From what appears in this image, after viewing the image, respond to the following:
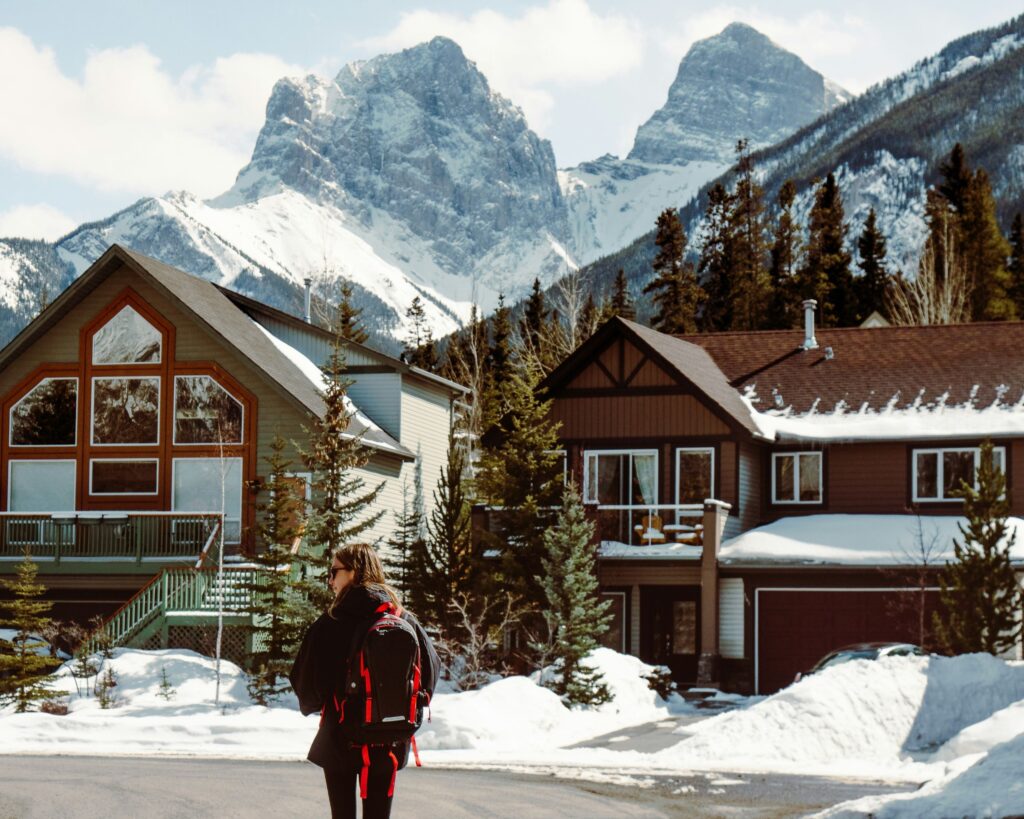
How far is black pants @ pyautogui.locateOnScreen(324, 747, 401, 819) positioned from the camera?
946 cm

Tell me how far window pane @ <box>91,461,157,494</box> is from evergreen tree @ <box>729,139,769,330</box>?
146 ft

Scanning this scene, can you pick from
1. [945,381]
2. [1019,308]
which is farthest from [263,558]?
[1019,308]

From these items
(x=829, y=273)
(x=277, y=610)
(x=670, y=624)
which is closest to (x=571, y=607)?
(x=277, y=610)

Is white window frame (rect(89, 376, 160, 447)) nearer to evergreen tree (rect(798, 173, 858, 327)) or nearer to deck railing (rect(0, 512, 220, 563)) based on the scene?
deck railing (rect(0, 512, 220, 563))

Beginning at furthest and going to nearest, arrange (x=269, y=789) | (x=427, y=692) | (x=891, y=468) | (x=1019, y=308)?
(x=1019, y=308) < (x=891, y=468) < (x=269, y=789) < (x=427, y=692)

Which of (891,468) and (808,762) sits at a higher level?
(891,468)

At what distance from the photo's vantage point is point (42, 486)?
37.5 meters

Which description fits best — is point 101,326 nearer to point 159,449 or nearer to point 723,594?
point 159,449

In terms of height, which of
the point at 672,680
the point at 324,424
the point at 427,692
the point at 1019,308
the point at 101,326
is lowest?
the point at 672,680

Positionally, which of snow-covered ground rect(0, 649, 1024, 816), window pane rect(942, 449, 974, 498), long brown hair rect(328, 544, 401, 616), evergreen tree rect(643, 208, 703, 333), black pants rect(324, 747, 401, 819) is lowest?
snow-covered ground rect(0, 649, 1024, 816)

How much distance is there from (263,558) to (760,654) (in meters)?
11.9

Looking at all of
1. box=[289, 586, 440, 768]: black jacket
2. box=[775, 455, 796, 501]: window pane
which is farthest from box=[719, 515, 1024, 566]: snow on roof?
box=[289, 586, 440, 768]: black jacket

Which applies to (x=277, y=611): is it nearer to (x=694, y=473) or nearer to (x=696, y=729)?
(x=696, y=729)

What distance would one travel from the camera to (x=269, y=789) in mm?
15703
